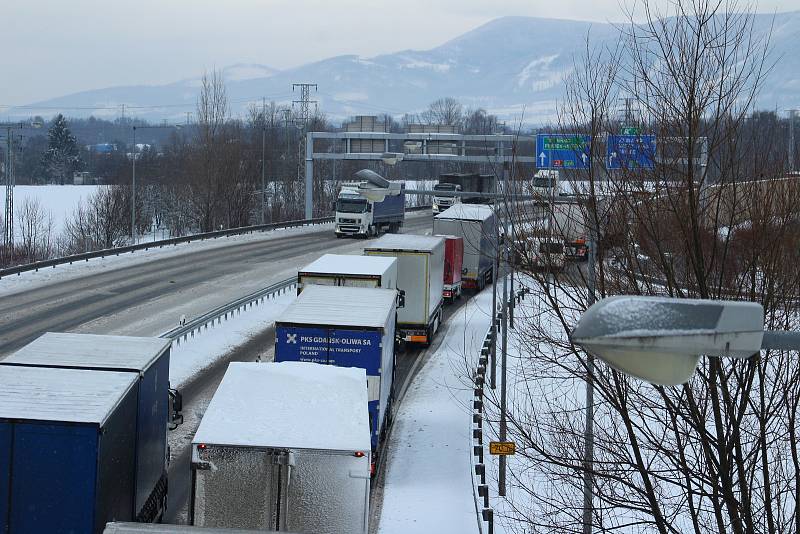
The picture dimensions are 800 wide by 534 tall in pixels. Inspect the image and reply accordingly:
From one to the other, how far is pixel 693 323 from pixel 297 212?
101 metres

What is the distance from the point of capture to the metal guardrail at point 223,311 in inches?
1208

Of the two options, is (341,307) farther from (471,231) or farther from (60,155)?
(60,155)

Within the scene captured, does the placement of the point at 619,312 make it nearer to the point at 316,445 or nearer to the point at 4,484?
the point at 316,445

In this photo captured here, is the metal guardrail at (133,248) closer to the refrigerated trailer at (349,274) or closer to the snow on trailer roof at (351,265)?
the snow on trailer roof at (351,265)

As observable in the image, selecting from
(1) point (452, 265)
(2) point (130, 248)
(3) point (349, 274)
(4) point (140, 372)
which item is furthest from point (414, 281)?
(2) point (130, 248)

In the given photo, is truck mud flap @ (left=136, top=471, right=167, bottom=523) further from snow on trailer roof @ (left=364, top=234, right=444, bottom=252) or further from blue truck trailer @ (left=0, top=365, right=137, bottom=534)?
snow on trailer roof @ (left=364, top=234, right=444, bottom=252)

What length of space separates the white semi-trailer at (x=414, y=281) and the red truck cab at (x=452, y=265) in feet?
24.7

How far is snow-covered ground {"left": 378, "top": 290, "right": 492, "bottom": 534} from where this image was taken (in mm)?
18250

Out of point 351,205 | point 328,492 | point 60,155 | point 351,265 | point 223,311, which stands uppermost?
point 60,155

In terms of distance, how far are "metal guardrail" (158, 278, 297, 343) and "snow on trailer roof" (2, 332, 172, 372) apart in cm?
1367

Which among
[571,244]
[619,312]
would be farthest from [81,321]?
[619,312]

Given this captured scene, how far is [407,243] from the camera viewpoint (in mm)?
33469

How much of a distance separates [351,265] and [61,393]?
52.6ft

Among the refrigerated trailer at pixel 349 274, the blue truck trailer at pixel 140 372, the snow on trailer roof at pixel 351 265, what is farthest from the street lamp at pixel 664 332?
the snow on trailer roof at pixel 351 265
